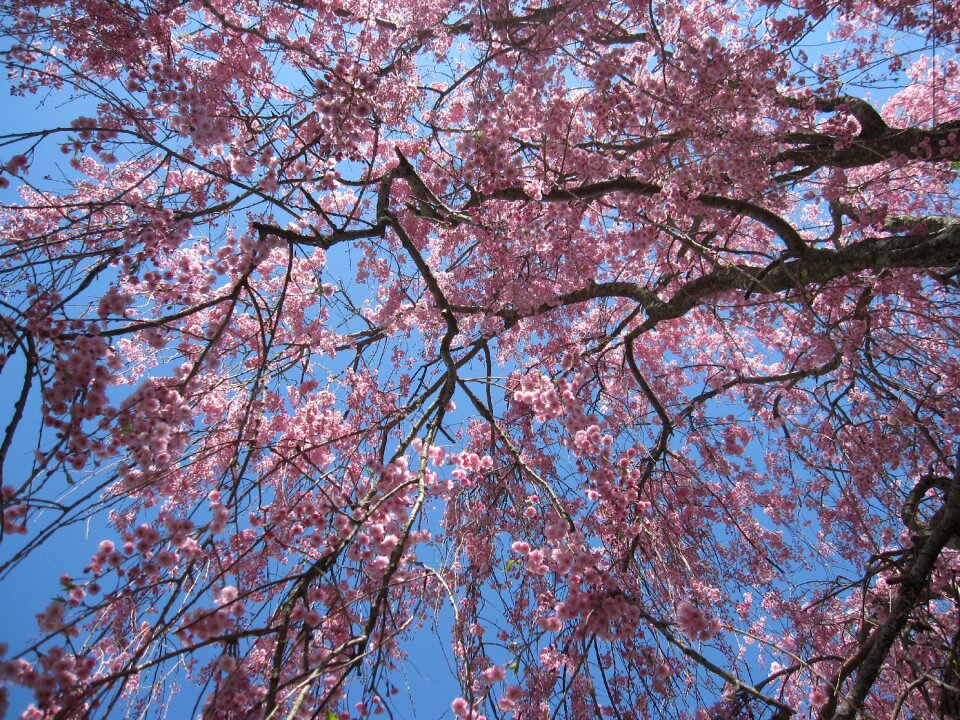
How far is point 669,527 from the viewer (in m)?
4.19

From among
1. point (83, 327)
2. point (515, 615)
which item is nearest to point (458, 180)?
point (83, 327)

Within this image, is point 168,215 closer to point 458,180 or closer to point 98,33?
point 98,33

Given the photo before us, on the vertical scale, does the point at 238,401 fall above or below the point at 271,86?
below

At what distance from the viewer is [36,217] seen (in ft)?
16.0

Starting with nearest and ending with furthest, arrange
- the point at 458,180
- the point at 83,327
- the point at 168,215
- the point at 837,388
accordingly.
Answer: the point at 83,327
the point at 168,215
the point at 458,180
the point at 837,388

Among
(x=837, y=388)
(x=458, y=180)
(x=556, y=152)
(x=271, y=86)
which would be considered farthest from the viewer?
(x=837, y=388)

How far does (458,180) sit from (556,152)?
933mm

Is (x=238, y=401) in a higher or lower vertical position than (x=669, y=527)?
higher

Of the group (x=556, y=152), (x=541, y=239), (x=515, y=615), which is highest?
(x=556, y=152)

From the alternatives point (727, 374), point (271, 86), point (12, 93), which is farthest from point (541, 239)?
point (12, 93)

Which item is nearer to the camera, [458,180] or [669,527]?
[669,527]

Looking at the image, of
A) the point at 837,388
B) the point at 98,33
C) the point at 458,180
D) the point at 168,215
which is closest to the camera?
the point at 168,215

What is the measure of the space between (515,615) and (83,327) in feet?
11.9

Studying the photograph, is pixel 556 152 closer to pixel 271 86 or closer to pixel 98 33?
pixel 271 86
